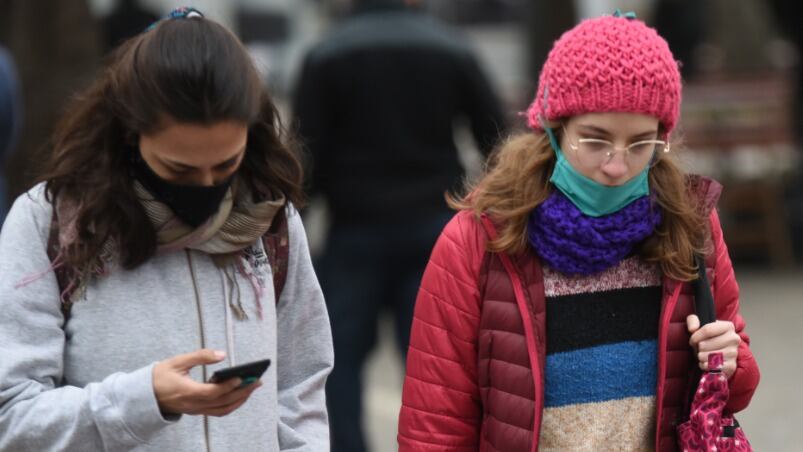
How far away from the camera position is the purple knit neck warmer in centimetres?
292

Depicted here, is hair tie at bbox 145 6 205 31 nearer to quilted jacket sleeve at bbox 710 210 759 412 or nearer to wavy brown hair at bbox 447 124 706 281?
wavy brown hair at bbox 447 124 706 281

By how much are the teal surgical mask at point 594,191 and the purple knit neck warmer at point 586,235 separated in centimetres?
1

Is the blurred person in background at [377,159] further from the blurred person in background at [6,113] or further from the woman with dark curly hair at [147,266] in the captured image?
the woman with dark curly hair at [147,266]

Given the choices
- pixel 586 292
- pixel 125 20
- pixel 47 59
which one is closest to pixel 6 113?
pixel 586 292

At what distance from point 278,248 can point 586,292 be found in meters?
0.66

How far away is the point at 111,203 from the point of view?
8.41 feet

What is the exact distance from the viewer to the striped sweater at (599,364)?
9.61 feet

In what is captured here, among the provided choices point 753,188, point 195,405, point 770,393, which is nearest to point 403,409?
point 195,405

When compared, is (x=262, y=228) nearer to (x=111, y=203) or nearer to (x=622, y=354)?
(x=111, y=203)

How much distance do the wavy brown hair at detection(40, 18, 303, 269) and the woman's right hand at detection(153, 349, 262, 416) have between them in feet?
0.89

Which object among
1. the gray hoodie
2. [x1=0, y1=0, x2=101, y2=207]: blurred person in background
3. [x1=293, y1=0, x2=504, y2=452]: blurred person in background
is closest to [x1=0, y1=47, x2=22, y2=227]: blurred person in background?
[x1=293, y1=0, x2=504, y2=452]: blurred person in background

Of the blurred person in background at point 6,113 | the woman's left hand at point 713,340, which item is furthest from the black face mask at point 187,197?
the blurred person in background at point 6,113

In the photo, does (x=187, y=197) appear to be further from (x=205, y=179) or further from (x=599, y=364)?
(x=599, y=364)

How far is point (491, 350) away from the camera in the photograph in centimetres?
295
